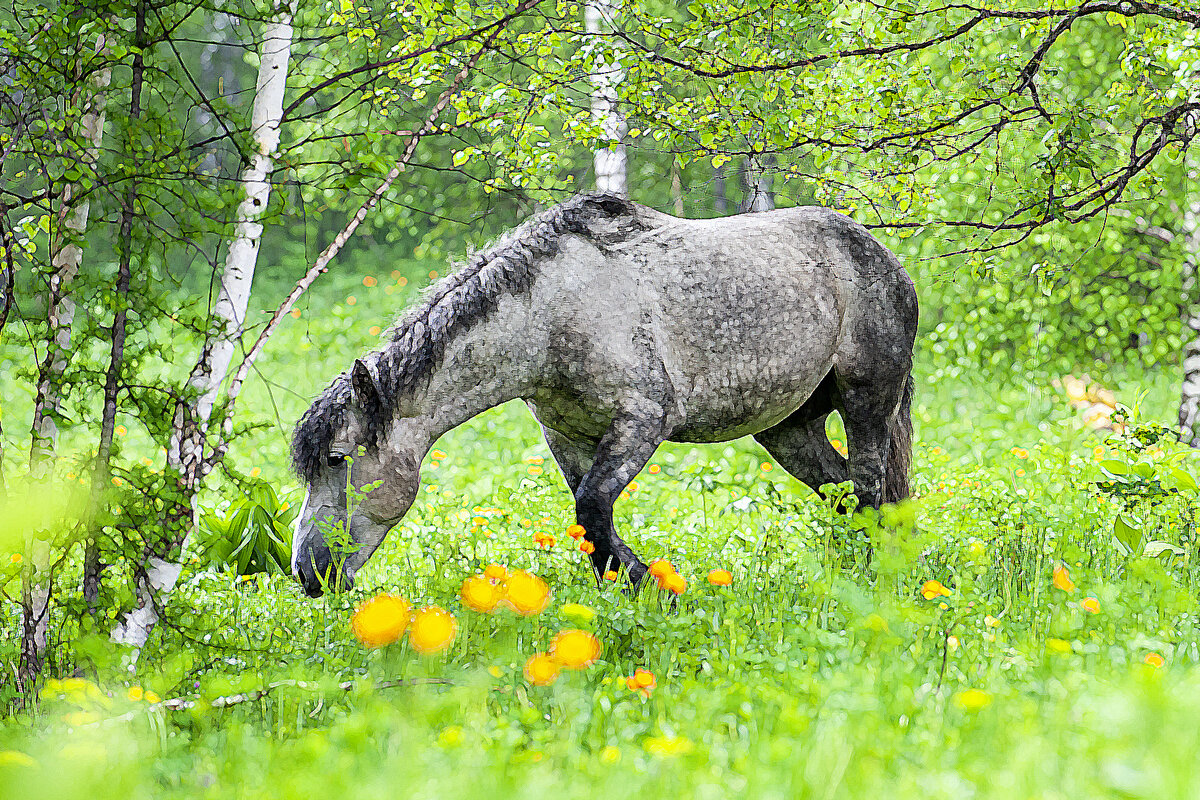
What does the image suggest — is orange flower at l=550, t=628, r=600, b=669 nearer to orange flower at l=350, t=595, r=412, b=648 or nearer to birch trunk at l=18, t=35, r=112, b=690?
orange flower at l=350, t=595, r=412, b=648

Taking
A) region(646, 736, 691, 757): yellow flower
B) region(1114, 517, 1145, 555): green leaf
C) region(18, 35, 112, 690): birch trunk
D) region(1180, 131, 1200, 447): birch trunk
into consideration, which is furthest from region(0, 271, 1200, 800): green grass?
region(1180, 131, 1200, 447): birch trunk

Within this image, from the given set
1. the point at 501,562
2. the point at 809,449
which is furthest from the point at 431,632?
the point at 809,449

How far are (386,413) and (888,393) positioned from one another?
2.54 meters

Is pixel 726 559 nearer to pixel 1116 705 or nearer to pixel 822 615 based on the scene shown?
pixel 822 615

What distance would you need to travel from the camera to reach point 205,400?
14.2 ft

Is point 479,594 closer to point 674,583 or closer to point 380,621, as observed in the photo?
point 380,621

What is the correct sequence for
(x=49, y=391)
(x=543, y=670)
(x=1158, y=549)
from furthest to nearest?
(x=1158, y=549)
(x=49, y=391)
(x=543, y=670)

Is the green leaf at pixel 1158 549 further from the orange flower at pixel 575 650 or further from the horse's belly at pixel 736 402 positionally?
the orange flower at pixel 575 650

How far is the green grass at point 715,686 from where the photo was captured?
2.15m

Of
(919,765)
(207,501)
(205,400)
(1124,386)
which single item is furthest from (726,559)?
(1124,386)

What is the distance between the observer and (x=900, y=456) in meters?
5.59

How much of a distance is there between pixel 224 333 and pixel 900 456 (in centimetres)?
352

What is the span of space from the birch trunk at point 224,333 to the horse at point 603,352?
1.43 feet

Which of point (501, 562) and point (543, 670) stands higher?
point (543, 670)
